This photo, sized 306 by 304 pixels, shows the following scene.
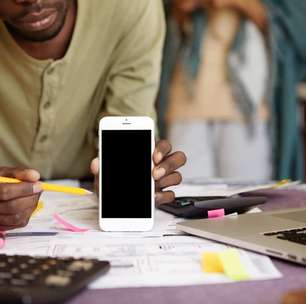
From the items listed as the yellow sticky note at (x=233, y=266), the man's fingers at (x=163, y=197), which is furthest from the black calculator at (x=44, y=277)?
the man's fingers at (x=163, y=197)

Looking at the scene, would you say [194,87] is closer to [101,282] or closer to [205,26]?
[205,26]

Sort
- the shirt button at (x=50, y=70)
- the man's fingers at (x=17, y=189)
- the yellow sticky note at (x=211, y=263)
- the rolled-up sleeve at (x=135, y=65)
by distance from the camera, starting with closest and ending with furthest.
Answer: the yellow sticky note at (x=211, y=263), the man's fingers at (x=17, y=189), the shirt button at (x=50, y=70), the rolled-up sleeve at (x=135, y=65)

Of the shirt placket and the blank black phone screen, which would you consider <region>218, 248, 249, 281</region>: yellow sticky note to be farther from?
the shirt placket

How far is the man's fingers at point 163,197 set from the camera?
0.97 meters

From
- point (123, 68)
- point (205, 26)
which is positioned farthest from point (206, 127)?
point (123, 68)

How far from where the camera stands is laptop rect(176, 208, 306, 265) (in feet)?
2.29

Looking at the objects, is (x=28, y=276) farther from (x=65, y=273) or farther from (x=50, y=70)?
(x=50, y=70)

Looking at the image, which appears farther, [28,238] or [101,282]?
[28,238]

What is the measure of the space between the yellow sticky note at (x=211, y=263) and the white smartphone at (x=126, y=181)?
168 mm

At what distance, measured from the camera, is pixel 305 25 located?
219 cm

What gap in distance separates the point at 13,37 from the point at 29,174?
467mm

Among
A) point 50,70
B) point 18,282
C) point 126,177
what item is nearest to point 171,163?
point 126,177

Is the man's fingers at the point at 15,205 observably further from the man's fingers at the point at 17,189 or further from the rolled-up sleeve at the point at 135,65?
the rolled-up sleeve at the point at 135,65

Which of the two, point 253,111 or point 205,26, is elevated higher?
point 205,26
